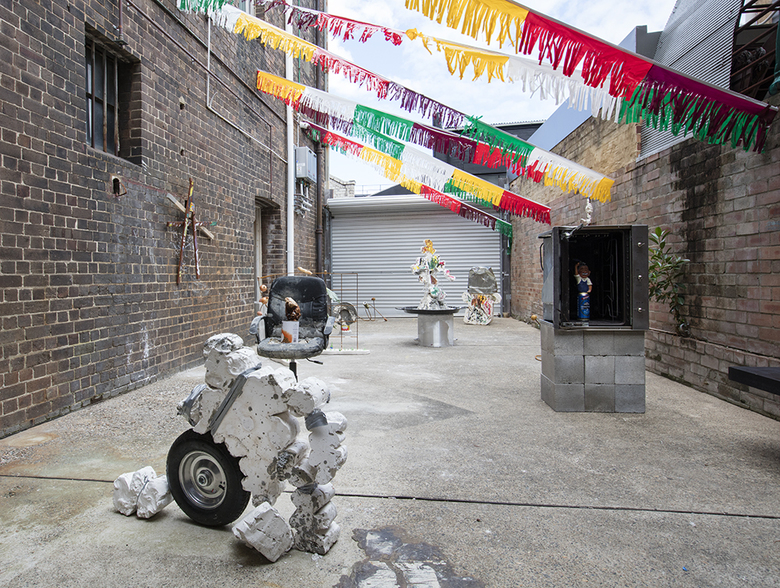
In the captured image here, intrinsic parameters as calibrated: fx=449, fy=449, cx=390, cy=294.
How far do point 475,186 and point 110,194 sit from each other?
17.7ft

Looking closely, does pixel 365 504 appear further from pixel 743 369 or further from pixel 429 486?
pixel 743 369

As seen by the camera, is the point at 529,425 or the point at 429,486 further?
the point at 529,425

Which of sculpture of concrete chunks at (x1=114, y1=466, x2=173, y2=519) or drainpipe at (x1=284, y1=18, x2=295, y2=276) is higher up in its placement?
drainpipe at (x1=284, y1=18, x2=295, y2=276)

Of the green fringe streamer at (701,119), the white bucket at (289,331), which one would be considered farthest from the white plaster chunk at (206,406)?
the green fringe streamer at (701,119)

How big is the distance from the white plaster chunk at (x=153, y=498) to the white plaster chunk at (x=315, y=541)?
72cm

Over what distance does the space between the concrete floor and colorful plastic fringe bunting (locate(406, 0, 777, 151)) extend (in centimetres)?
241

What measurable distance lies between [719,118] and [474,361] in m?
3.94

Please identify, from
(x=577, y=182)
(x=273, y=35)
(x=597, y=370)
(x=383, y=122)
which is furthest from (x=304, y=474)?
(x=273, y=35)

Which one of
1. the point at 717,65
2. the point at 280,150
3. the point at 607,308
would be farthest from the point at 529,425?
the point at 280,150

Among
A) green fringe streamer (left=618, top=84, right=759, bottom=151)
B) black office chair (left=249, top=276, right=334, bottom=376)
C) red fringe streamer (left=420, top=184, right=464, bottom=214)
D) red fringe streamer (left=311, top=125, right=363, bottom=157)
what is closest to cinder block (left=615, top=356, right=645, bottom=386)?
green fringe streamer (left=618, top=84, right=759, bottom=151)

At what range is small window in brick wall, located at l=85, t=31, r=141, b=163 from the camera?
436 centimetres

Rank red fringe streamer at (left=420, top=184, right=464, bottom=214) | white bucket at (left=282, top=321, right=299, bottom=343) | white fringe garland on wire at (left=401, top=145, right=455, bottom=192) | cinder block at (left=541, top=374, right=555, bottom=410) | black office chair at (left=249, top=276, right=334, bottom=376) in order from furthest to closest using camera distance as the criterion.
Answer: red fringe streamer at (left=420, top=184, right=464, bottom=214)
white fringe garland on wire at (left=401, top=145, right=455, bottom=192)
black office chair at (left=249, top=276, right=334, bottom=376)
white bucket at (left=282, top=321, right=299, bottom=343)
cinder block at (left=541, top=374, right=555, bottom=410)

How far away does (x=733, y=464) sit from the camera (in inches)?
111

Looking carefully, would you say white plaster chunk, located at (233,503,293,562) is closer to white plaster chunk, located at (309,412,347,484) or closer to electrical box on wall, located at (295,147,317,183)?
white plaster chunk, located at (309,412,347,484)
